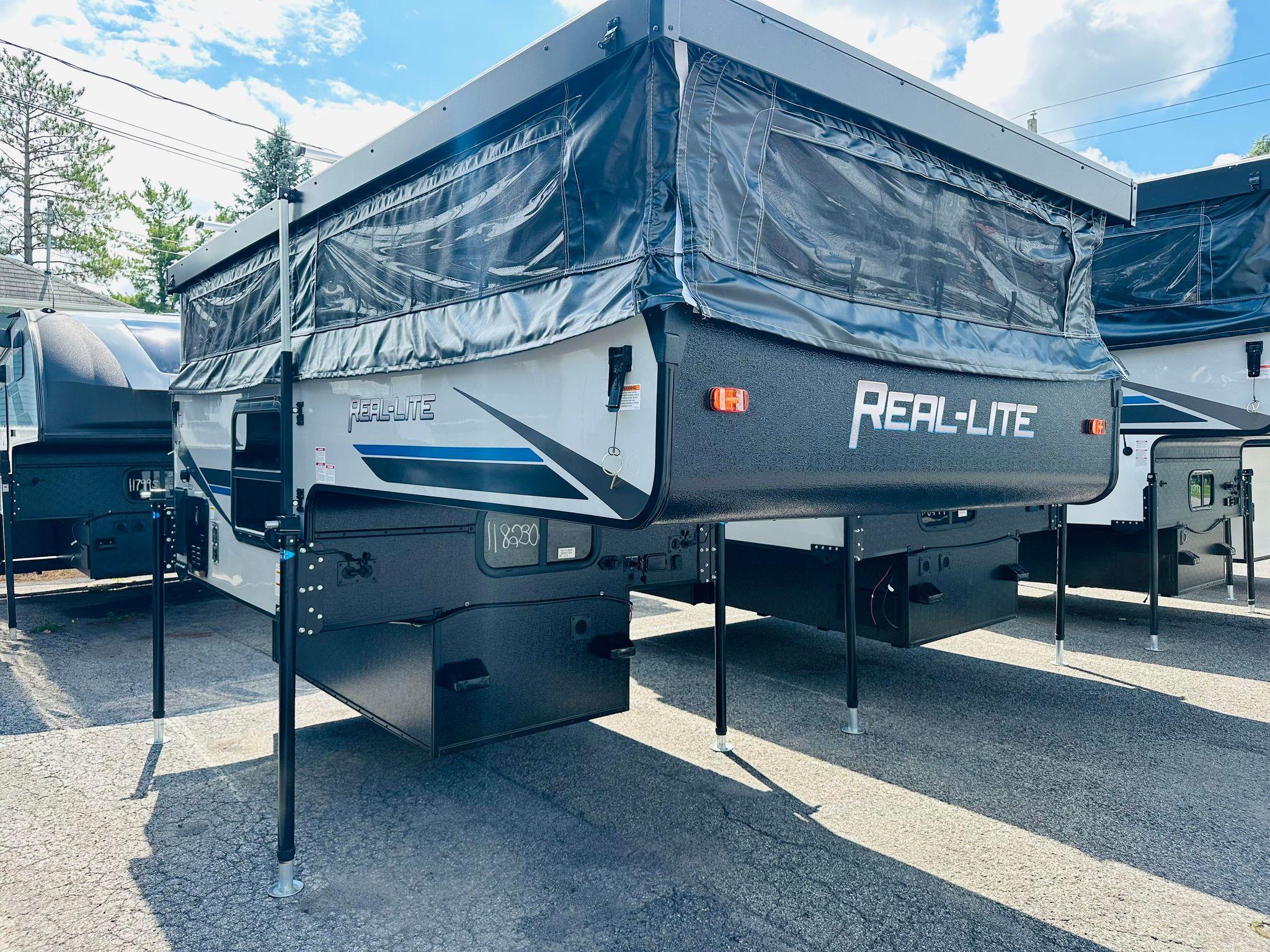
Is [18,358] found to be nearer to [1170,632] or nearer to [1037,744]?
[1037,744]

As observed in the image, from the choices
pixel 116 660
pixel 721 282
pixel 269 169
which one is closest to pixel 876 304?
pixel 721 282

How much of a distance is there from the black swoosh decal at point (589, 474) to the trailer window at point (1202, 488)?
6.44 metres

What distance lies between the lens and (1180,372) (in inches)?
265

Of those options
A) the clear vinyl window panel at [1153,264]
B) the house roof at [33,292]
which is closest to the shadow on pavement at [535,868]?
the clear vinyl window panel at [1153,264]

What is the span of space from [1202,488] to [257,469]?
7.07 metres

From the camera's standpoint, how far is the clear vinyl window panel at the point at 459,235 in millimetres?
2703

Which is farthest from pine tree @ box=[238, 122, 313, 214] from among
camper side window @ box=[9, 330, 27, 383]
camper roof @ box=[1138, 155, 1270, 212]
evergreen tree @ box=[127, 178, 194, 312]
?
camper roof @ box=[1138, 155, 1270, 212]

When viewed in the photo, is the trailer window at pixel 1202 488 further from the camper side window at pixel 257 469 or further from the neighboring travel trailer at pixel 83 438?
the neighboring travel trailer at pixel 83 438

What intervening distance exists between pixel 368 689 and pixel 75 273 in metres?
31.2

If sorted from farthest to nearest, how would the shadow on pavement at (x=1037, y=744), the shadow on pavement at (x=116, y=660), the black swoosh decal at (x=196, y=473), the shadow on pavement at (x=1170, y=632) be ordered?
the shadow on pavement at (x=1170, y=632)
the shadow on pavement at (x=116, y=660)
the black swoosh decal at (x=196, y=473)
the shadow on pavement at (x=1037, y=744)

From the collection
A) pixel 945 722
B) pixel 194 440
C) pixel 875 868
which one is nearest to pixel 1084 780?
pixel 945 722

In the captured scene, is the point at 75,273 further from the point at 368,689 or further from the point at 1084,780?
the point at 1084,780

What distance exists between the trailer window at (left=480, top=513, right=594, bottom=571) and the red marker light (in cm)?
144

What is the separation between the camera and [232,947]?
2695mm
